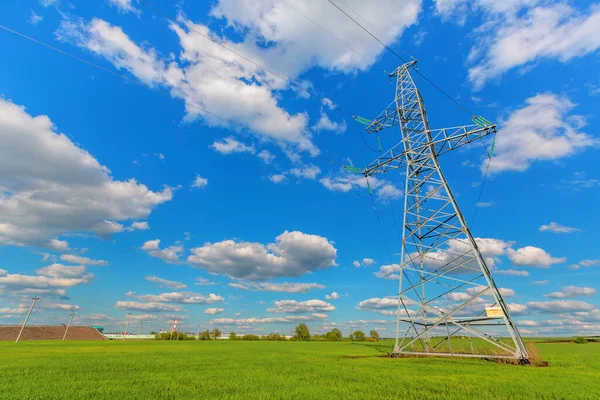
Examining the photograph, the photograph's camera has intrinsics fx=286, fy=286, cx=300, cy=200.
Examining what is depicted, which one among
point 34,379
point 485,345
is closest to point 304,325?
point 485,345

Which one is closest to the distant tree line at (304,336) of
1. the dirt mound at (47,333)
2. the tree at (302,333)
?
the tree at (302,333)

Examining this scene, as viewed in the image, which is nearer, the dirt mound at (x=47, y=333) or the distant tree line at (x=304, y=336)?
the dirt mound at (x=47, y=333)

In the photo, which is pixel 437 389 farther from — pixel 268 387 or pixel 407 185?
pixel 407 185

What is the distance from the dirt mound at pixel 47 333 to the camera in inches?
3834

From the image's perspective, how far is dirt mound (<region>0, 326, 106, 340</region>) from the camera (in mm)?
97375

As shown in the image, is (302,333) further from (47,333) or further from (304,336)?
(47,333)

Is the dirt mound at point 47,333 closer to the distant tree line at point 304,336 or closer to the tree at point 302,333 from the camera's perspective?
the distant tree line at point 304,336

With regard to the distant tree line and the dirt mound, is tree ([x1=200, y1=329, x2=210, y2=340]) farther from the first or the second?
the dirt mound

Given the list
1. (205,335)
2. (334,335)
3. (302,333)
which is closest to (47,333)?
(205,335)

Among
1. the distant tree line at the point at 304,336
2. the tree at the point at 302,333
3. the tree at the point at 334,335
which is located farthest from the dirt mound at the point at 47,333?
the tree at the point at 334,335

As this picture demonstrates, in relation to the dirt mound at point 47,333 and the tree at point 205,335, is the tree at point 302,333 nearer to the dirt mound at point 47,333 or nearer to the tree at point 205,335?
the tree at point 205,335

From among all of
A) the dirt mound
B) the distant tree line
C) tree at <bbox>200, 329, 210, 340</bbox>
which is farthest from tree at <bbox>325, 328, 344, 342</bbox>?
the dirt mound

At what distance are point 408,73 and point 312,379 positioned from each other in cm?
2538

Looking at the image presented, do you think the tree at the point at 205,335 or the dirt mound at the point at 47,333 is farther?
the tree at the point at 205,335
